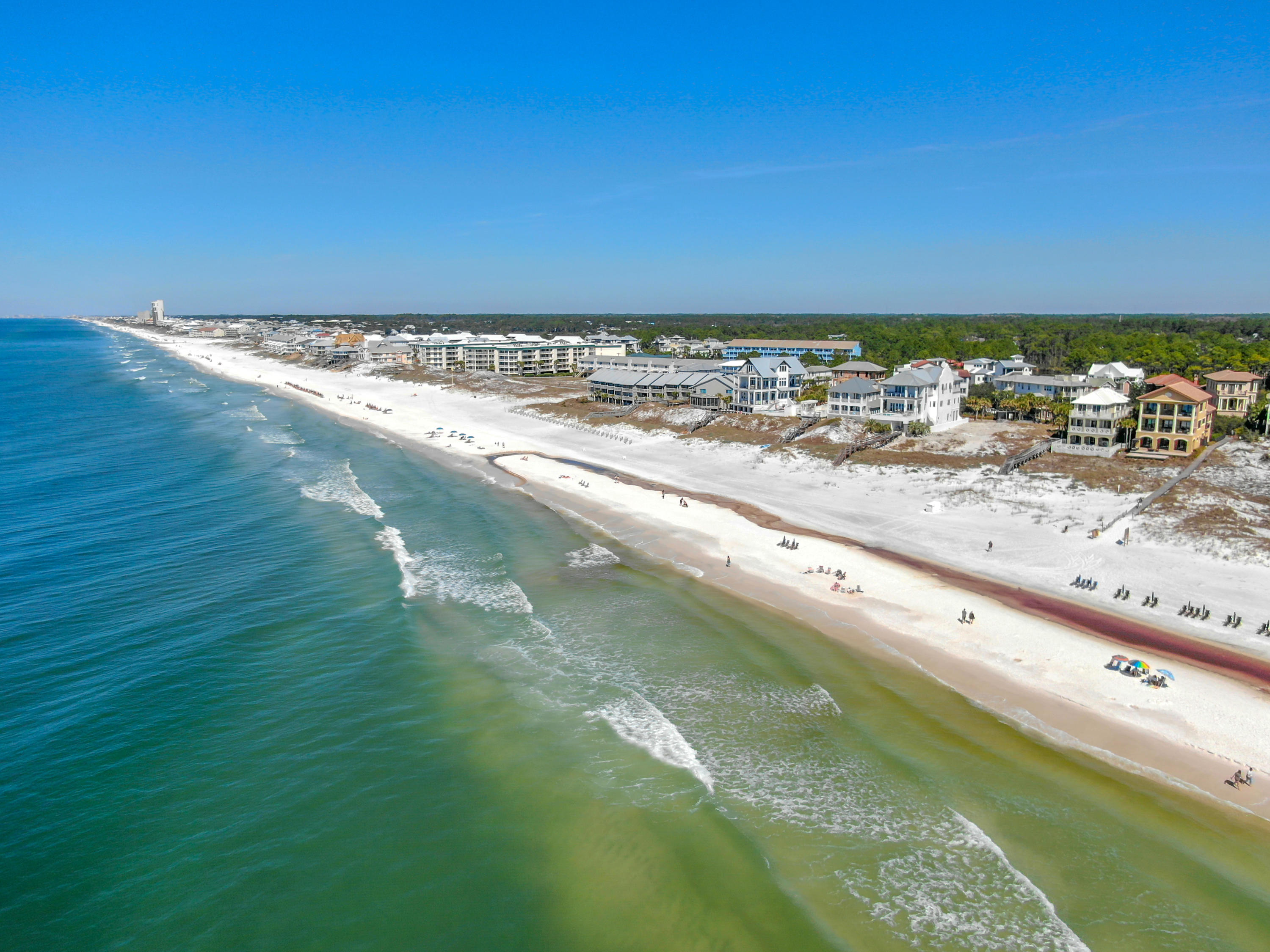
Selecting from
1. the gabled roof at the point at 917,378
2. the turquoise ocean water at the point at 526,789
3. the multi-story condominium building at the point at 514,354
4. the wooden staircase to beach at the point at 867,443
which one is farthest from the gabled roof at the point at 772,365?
the multi-story condominium building at the point at 514,354

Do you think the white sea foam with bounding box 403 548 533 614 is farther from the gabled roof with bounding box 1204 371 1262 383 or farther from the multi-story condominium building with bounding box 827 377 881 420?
the gabled roof with bounding box 1204 371 1262 383

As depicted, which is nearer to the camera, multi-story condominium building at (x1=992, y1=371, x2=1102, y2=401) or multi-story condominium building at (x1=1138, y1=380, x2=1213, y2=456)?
multi-story condominium building at (x1=1138, y1=380, x2=1213, y2=456)

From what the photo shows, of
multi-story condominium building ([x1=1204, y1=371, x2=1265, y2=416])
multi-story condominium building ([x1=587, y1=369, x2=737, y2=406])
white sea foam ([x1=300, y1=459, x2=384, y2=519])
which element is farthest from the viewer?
multi-story condominium building ([x1=587, y1=369, x2=737, y2=406])

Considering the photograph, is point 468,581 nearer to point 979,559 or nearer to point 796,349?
point 979,559

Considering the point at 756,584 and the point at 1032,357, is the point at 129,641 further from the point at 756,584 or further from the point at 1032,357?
the point at 1032,357

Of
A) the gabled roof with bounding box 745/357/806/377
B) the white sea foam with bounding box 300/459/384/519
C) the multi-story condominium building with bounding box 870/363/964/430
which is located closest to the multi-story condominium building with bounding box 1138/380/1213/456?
the multi-story condominium building with bounding box 870/363/964/430

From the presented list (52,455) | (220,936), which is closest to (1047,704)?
(220,936)
